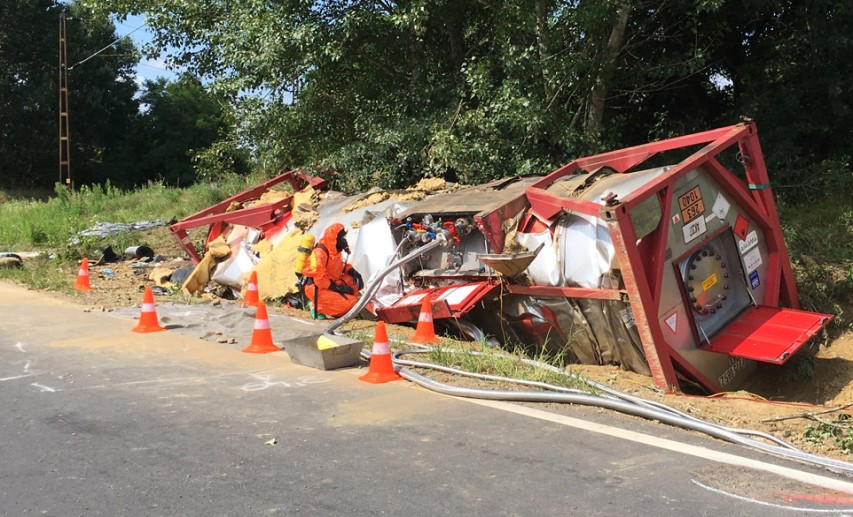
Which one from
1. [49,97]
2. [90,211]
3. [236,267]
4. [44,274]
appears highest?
[49,97]

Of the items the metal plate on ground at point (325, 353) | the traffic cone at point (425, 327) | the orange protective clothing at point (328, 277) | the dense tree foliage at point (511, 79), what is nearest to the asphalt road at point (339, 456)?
the metal plate on ground at point (325, 353)

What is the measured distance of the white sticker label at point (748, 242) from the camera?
741cm

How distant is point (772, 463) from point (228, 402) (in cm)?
366

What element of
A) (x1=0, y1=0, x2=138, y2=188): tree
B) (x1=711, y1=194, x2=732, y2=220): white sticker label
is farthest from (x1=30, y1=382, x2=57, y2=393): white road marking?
(x1=0, y1=0, x2=138, y2=188): tree

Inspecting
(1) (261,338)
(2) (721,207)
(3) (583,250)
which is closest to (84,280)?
(1) (261,338)

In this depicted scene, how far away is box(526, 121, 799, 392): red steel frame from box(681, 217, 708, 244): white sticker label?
46 cm

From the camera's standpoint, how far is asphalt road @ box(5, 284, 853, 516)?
12.0 feet

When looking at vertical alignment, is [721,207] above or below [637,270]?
above

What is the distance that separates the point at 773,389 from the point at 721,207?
196cm

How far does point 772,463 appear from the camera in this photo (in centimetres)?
415

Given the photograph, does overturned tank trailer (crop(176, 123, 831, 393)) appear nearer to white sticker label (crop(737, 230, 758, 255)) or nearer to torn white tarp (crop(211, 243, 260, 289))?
white sticker label (crop(737, 230, 758, 255))

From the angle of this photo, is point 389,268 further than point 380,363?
Yes

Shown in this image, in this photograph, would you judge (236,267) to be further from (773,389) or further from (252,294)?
(773,389)

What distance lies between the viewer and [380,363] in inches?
242
